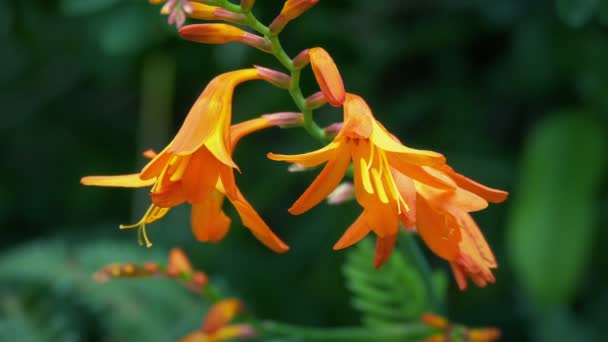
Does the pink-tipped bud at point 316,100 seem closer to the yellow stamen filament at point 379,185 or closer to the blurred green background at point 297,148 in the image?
the yellow stamen filament at point 379,185

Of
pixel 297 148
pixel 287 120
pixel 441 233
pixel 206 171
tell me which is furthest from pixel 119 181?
pixel 297 148

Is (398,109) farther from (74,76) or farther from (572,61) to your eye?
(74,76)

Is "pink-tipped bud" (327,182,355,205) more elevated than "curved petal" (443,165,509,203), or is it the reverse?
"curved petal" (443,165,509,203)

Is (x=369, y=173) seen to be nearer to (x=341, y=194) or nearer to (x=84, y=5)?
(x=341, y=194)

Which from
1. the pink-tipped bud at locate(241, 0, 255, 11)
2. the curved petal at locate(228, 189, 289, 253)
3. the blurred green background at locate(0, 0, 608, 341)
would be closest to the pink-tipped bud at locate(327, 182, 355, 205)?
the curved petal at locate(228, 189, 289, 253)

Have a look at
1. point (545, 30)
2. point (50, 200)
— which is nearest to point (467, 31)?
point (545, 30)

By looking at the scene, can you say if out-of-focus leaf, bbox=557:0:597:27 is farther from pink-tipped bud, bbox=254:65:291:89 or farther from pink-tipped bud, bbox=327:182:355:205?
pink-tipped bud, bbox=254:65:291:89

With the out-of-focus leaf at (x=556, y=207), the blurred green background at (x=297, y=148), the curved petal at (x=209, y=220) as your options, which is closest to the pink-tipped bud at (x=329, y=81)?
the curved petal at (x=209, y=220)
